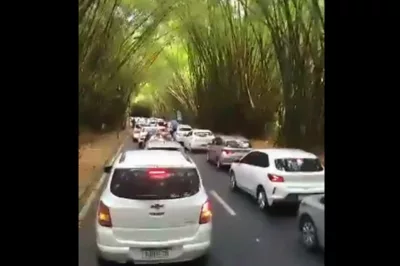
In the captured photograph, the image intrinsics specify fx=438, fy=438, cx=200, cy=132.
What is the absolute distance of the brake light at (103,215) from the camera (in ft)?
6.68

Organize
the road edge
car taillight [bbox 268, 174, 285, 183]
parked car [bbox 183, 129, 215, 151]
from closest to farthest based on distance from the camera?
the road edge → car taillight [bbox 268, 174, 285, 183] → parked car [bbox 183, 129, 215, 151]

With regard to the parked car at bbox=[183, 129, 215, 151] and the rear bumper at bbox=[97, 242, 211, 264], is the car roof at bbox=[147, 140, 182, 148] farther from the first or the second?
the rear bumper at bbox=[97, 242, 211, 264]

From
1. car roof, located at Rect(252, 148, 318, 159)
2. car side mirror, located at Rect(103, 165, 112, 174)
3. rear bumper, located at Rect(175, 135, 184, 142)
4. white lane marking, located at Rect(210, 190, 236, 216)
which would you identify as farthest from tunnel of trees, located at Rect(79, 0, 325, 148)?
white lane marking, located at Rect(210, 190, 236, 216)

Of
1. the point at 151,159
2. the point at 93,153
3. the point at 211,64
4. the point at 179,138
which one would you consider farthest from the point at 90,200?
the point at 211,64


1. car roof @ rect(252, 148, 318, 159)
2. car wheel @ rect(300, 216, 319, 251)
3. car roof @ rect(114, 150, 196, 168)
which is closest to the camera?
car wheel @ rect(300, 216, 319, 251)

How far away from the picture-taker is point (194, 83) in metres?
3.23

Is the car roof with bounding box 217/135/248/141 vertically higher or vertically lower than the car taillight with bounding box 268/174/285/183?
higher

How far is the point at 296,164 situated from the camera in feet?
7.86

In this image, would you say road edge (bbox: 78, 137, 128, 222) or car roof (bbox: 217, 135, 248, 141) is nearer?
road edge (bbox: 78, 137, 128, 222)

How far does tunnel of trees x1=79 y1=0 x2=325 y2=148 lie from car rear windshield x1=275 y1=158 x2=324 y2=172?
8cm

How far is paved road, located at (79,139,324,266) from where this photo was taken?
197 centimetres

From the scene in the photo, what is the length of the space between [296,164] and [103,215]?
1061 millimetres

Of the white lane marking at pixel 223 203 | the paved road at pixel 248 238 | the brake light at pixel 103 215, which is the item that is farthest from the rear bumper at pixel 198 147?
the brake light at pixel 103 215
